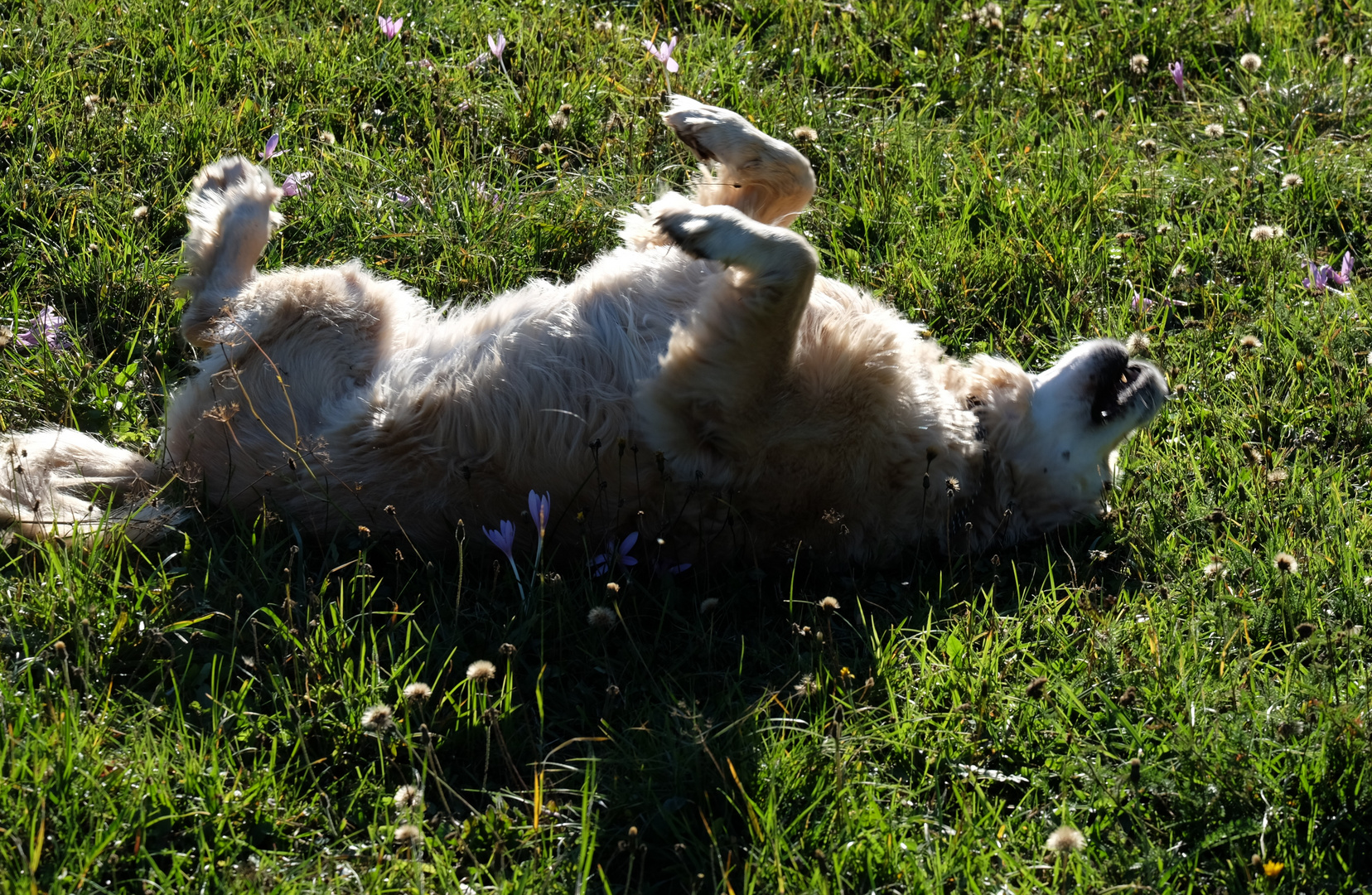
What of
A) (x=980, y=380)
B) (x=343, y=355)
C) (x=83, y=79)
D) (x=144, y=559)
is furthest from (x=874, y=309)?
(x=83, y=79)

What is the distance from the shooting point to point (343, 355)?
3371 mm

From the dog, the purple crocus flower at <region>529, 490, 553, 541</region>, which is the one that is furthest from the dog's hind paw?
the purple crocus flower at <region>529, 490, 553, 541</region>

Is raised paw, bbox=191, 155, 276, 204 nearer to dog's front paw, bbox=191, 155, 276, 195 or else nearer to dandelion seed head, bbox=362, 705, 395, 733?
dog's front paw, bbox=191, 155, 276, 195

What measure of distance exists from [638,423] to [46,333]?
201 centimetres

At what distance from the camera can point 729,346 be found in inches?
116

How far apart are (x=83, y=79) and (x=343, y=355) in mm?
2066

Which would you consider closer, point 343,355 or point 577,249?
point 343,355

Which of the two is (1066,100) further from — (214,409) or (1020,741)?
(214,409)

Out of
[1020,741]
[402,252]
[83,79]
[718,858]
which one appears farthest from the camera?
[83,79]

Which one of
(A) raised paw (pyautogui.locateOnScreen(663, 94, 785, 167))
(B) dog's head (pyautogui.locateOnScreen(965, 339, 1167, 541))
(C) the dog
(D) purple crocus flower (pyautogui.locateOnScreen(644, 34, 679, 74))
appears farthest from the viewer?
(D) purple crocus flower (pyautogui.locateOnScreen(644, 34, 679, 74))

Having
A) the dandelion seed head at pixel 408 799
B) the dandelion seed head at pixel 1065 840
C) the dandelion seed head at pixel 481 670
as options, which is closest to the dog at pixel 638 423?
the dandelion seed head at pixel 481 670

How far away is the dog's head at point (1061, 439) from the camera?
134 inches

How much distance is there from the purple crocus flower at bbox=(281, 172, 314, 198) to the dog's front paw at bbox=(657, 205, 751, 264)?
6.01 ft

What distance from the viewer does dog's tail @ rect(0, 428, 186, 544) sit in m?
2.97
